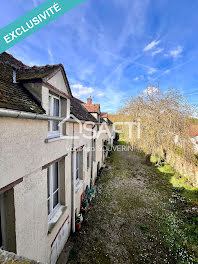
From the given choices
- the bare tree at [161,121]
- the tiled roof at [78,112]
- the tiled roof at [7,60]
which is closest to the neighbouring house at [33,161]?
the tiled roof at [7,60]

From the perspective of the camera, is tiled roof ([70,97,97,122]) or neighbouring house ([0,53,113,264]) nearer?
neighbouring house ([0,53,113,264])

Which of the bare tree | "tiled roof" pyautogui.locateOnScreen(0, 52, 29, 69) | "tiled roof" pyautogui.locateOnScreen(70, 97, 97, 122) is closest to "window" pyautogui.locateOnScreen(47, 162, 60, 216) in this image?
"tiled roof" pyautogui.locateOnScreen(70, 97, 97, 122)

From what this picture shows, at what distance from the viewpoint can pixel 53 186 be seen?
4645 mm

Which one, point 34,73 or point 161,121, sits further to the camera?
point 161,121

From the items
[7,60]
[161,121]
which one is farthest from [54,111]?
[161,121]

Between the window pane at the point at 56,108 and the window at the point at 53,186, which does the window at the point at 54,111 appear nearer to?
the window pane at the point at 56,108

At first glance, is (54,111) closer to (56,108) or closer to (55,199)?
(56,108)

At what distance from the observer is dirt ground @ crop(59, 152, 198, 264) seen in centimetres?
510

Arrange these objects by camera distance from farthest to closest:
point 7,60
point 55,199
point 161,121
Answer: point 161,121, point 55,199, point 7,60

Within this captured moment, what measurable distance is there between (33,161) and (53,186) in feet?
7.30

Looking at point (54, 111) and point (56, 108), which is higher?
point (56, 108)

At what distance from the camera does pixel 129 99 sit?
542 inches

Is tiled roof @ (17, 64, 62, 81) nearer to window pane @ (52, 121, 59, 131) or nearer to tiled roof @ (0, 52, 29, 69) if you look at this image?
tiled roof @ (0, 52, 29, 69)

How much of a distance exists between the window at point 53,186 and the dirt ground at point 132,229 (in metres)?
2.38
